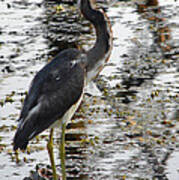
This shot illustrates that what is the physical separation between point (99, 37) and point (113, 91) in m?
3.09

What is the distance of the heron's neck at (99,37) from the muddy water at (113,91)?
5.21 feet

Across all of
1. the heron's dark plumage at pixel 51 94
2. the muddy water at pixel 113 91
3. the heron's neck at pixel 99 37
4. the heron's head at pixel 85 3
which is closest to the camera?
the heron's dark plumage at pixel 51 94

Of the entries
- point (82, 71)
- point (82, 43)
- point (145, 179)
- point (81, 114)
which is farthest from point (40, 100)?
point (82, 43)

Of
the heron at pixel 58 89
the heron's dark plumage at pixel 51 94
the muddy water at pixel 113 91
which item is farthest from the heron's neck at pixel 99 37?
the muddy water at pixel 113 91

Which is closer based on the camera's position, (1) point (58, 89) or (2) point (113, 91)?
(1) point (58, 89)

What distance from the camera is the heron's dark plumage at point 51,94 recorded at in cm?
718

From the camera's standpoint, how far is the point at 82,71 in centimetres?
776

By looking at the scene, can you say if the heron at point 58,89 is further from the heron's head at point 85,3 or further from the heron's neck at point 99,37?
the heron's head at point 85,3

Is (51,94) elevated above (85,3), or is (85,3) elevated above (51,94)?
(85,3)

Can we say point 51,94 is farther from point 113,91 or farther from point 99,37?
point 113,91

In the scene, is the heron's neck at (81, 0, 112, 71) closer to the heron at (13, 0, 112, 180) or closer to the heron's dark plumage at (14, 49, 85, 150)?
the heron at (13, 0, 112, 180)

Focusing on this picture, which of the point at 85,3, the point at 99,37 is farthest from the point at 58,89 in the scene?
the point at 85,3

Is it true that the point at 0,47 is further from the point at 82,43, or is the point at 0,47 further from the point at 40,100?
→ the point at 40,100

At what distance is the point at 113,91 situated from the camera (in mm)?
11219
